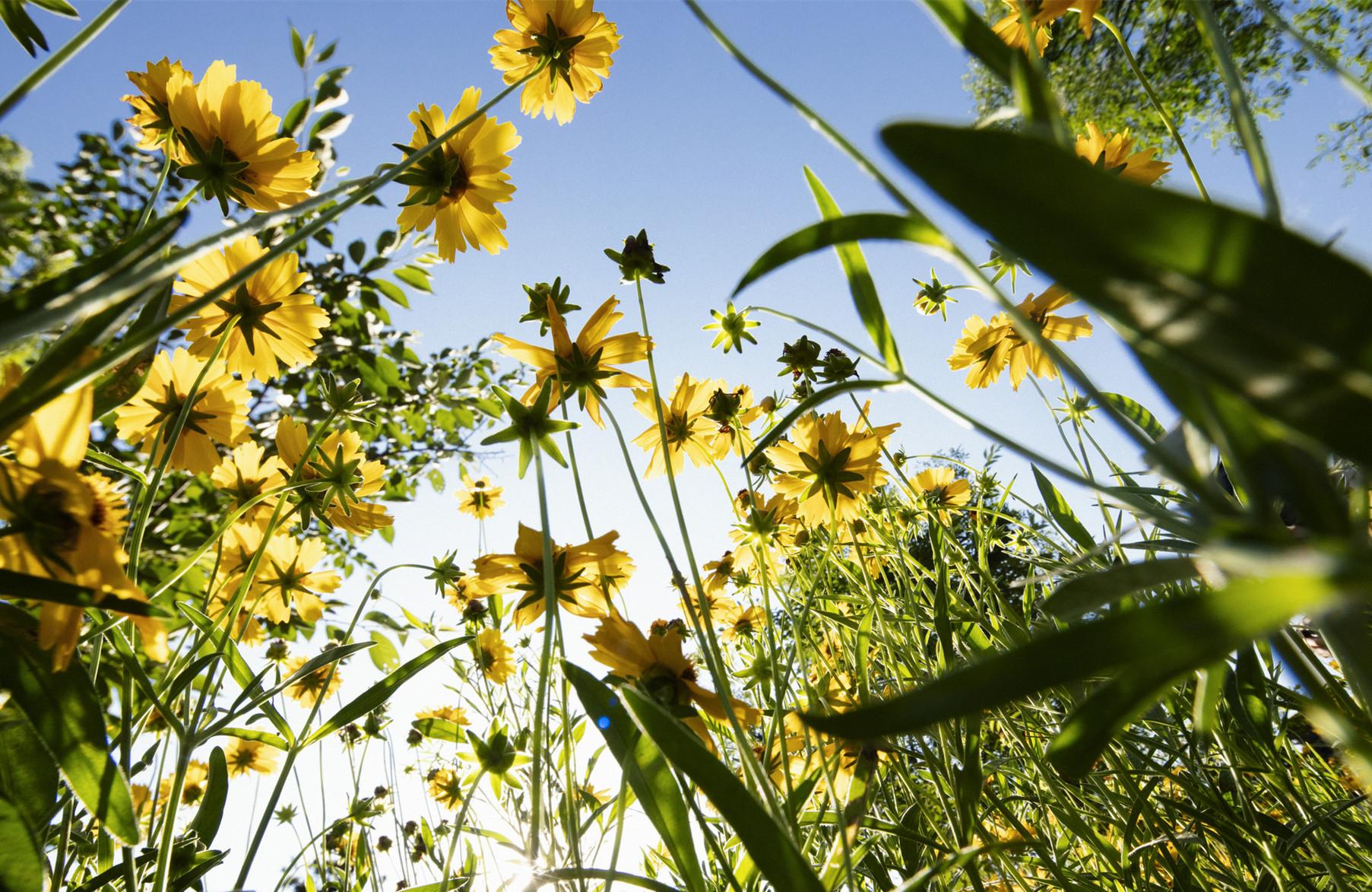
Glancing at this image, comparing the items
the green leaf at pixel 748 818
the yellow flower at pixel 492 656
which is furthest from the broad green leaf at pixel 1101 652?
the yellow flower at pixel 492 656

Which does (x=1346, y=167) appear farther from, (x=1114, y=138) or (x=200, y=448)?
(x=200, y=448)

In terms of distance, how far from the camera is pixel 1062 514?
792mm

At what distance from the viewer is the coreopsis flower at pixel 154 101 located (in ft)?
1.67

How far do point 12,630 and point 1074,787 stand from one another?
2.41 feet

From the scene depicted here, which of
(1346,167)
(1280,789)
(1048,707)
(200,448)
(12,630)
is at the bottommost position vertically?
(1280,789)

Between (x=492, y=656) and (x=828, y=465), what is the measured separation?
641mm

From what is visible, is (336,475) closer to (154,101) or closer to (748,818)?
(154,101)

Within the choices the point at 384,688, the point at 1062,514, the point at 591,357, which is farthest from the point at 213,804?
the point at 1062,514

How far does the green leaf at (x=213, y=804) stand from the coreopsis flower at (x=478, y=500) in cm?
103

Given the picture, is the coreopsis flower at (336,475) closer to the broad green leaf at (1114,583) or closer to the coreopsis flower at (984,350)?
the broad green leaf at (1114,583)

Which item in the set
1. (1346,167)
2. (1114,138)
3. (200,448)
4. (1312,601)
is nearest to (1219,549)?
(1312,601)

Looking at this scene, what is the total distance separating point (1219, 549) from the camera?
129mm

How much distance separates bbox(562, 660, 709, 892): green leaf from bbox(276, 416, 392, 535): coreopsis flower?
0.33m

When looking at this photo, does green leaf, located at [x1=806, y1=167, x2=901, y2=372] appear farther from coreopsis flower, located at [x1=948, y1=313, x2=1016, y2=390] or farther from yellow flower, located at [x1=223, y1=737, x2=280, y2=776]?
yellow flower, located at [x1=223, y1=737, x2=280, y2=776]
